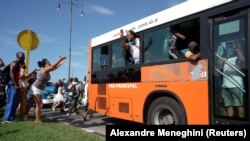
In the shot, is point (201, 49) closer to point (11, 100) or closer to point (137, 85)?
point (137, 85)

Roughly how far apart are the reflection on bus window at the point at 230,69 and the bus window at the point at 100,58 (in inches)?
190

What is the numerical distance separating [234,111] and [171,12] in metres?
2.73

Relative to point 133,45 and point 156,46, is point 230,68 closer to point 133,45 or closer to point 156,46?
point 156,46

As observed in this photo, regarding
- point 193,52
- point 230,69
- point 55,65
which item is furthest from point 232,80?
point 55,65

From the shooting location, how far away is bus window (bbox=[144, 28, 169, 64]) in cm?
776

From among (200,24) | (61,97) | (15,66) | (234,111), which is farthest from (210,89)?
(61,97)

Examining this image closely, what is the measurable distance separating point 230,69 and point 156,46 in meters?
2.36

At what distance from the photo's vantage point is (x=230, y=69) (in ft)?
19.9

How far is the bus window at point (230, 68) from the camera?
5.83 metres

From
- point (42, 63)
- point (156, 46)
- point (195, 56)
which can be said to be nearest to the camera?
point (195, 56)

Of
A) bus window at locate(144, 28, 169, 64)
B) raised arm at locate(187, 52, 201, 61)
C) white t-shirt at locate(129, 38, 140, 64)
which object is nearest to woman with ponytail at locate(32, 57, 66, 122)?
white t-shirt at locate(129, 38, 140, 64)

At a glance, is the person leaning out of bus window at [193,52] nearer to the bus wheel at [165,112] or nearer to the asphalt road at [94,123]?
the bus wheel at [165,112]

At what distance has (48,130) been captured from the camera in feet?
27.7

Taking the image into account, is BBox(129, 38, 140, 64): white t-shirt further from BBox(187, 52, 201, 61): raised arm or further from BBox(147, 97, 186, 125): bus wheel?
BBox(187, 52, 201, 61): raised arm
